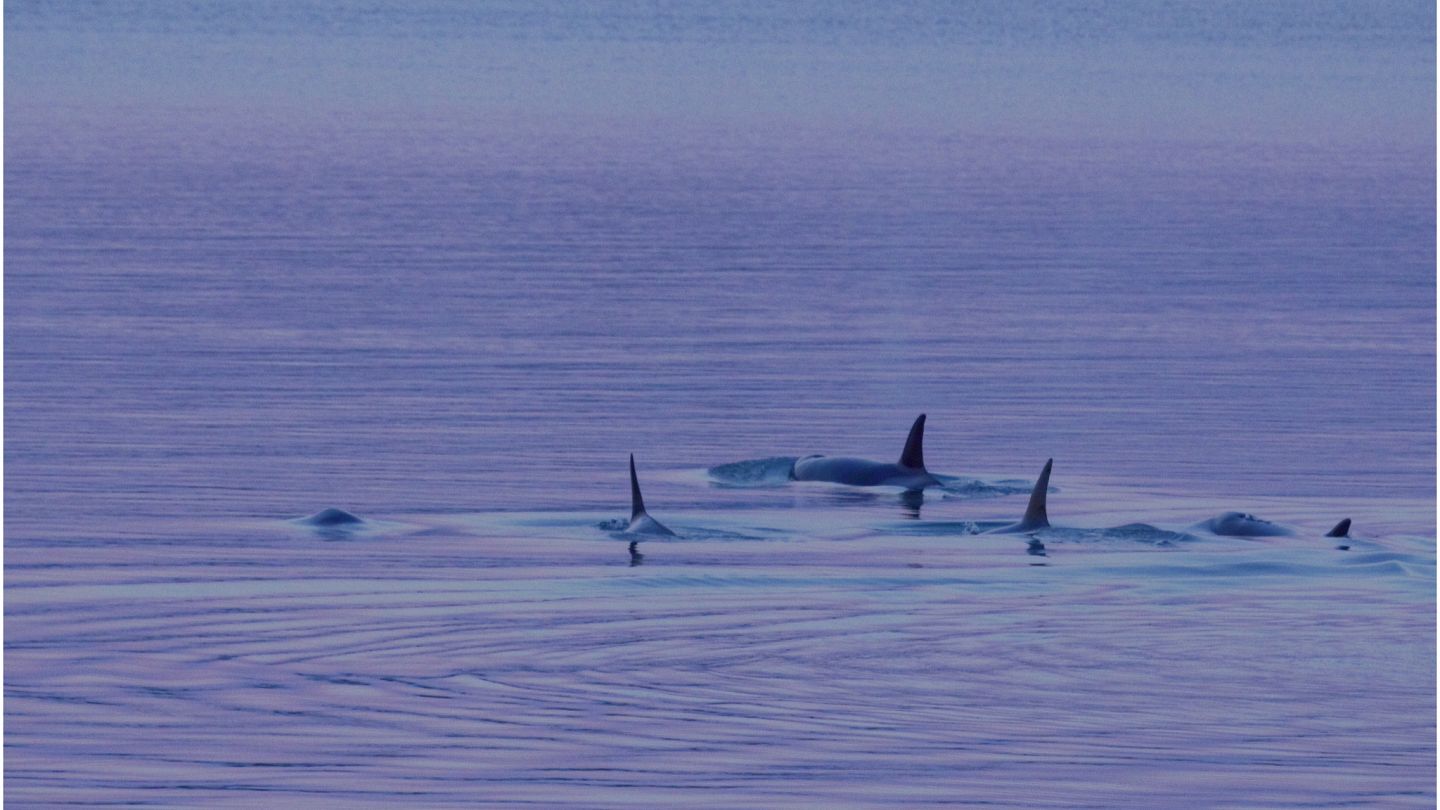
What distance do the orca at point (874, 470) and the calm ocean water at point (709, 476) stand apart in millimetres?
247

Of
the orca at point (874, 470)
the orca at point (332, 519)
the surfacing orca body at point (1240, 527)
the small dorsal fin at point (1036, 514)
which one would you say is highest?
the orca at point (874, 470)

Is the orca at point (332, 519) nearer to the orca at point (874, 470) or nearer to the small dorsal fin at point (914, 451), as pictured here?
the orca at point (874, 470)

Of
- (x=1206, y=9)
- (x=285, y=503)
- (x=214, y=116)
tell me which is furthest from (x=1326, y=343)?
(x=1206, y=9)

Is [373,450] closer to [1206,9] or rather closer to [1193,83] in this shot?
[1193,83]

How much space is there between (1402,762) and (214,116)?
66.6 metres

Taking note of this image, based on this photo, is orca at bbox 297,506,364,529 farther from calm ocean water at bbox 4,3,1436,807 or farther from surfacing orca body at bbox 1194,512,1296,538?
surfacing orca body at bbox 1194,512,1296,538

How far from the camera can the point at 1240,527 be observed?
19.9 m

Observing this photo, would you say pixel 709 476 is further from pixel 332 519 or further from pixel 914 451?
pixel 332 519

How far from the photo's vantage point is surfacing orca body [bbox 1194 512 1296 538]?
779 inches

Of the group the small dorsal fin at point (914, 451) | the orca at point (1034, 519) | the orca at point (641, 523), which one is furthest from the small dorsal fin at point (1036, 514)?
the small dorsal fin at point (914, 451)

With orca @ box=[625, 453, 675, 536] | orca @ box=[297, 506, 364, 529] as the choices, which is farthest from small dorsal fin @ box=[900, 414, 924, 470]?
orca @ box=[297, 506, 364, 529]

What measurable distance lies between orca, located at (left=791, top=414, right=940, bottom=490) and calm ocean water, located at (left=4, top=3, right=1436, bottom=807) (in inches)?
9.7

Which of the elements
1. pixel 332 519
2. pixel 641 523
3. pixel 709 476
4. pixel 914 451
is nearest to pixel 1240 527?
pixel 914 451

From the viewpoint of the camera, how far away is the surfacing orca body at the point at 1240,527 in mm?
19797
